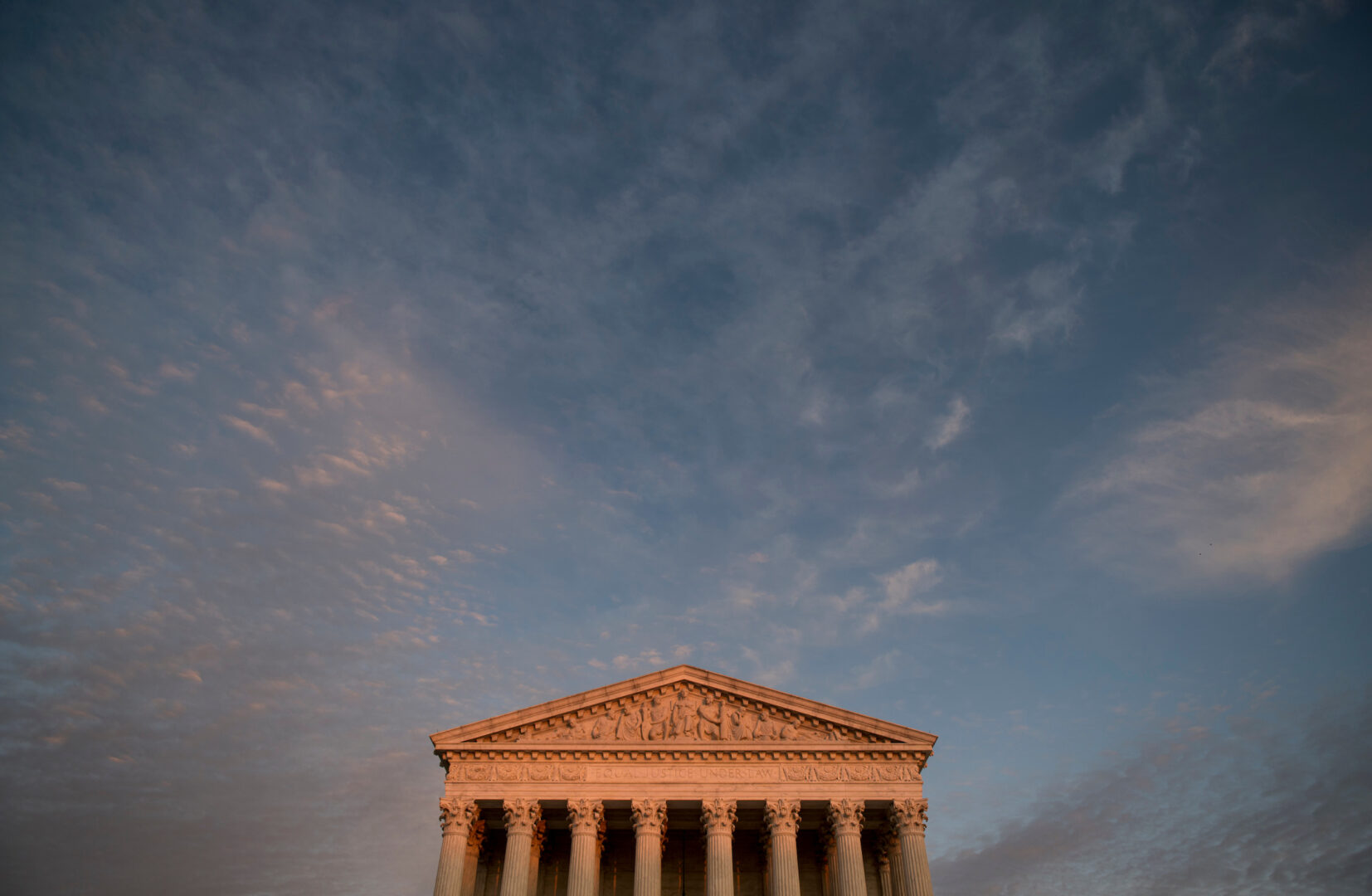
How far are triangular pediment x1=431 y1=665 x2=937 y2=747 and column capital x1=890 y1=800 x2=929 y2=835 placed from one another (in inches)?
92.8

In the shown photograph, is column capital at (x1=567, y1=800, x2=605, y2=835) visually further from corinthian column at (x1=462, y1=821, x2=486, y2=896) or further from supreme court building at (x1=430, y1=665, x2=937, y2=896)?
corinthian column at (x1=462, y1=821, x2=486, y2=896)

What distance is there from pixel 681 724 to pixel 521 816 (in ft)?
24.7

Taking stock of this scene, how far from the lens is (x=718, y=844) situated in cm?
3306

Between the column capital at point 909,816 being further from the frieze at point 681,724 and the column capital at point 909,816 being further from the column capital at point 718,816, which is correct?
the column capital at point 718,816

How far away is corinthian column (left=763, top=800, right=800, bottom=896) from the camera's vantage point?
3231 cm

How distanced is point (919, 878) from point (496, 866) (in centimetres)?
1819

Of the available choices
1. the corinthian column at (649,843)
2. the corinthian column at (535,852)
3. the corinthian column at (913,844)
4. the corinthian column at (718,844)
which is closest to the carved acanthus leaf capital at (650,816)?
the corinthian column at (649,843)

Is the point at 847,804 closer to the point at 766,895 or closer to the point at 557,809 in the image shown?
the point at 766,895

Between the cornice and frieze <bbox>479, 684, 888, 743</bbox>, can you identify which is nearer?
the cornice

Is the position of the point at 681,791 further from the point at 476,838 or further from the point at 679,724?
the point at 476,838

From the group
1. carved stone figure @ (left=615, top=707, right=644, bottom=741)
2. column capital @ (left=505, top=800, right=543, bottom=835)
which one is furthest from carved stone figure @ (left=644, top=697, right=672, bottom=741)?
column capital @ (left=505, top=800, right=543, bottom=835)

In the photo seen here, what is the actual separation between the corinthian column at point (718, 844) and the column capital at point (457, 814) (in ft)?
31.5

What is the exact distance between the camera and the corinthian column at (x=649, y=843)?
1275 inches

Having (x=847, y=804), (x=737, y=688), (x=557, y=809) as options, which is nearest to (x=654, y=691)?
(x=737, y=688)
